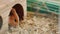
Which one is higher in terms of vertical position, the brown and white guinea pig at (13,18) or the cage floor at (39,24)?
the brown and white guinea pig at (13,18)

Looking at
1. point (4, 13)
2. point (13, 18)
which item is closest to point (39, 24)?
point (13, 18)

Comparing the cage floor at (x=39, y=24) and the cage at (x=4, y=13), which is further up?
the cage at (x=4, y=13)

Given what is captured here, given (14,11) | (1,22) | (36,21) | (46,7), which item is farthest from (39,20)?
(1,22)

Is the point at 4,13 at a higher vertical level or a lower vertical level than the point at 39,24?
higher

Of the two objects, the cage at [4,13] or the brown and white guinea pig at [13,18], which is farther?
the brown and white guinea pig at [13,18]

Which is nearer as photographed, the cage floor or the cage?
the cage

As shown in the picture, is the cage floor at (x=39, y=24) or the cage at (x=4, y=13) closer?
the cage at (x=4, y=13)

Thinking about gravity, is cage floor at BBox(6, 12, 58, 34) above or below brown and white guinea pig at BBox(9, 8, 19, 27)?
below

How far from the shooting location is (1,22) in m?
1.61

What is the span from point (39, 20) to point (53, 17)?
0.14 meters

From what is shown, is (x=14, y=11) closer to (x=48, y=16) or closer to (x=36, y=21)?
(x=36, y=21)

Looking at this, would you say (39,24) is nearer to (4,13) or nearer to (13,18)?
(13,18)

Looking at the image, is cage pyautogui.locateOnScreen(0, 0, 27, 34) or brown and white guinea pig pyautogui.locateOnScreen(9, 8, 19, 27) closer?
cage pyautogui.locateOnScreen(0, 0, 27, 34)

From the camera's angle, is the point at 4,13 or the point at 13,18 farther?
the point at 13,18
